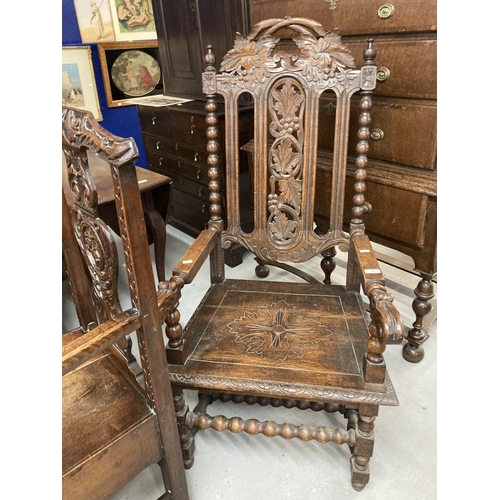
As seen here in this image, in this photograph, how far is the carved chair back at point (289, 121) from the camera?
57.4 inches

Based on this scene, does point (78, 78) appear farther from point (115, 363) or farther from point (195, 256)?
point (115, 363)

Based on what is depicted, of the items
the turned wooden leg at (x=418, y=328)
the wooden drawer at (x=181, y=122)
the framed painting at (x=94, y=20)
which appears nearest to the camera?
the turned wooden leg at (x=418, y=328)

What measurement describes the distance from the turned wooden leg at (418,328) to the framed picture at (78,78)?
3197mm

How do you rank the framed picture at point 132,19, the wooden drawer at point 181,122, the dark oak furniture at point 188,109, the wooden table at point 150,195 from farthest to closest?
the framed picture at point 132,19, the wooden drawer at point 181,122, the dark oak furniture at point 188,109, the wooden table at point 150,195

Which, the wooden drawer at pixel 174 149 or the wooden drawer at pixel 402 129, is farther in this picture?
the wooden drawer at pixel 174 149

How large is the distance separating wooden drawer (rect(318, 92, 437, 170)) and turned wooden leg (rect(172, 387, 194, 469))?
126 centimetres

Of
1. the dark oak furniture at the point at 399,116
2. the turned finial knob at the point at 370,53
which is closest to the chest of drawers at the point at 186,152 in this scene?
the dark oak furniture at the point at 399,116

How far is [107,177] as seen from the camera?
235cm

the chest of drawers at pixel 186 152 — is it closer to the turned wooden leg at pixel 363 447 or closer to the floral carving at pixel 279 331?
the floral carving at pixel 279 331

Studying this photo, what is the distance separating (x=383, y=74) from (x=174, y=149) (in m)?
1.82

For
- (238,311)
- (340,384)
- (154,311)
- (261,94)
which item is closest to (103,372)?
(154,311)

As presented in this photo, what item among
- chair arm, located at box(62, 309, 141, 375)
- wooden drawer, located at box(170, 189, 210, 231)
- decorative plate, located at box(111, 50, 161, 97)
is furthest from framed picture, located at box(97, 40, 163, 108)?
chair arm, located at box(62, 309, 141, 375)

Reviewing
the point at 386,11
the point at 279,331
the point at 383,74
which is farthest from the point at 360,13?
the point at 279,331

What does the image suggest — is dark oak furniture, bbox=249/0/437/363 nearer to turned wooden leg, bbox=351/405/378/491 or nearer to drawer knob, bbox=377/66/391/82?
drawer knob, bbox=377/66/391/82
